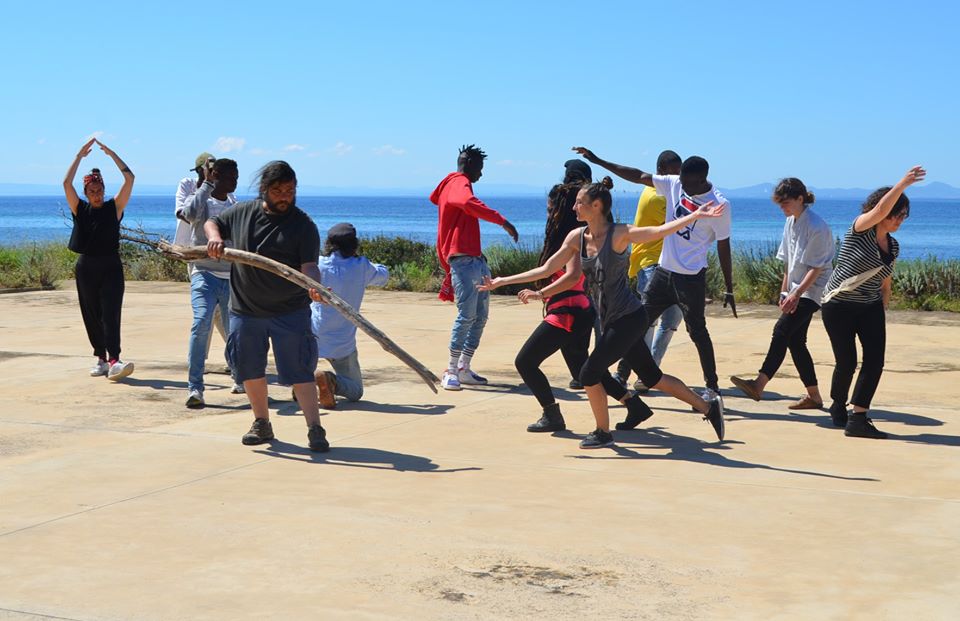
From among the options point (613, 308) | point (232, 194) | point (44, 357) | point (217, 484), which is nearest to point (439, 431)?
point (613, 308)

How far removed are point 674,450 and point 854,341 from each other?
1.61m

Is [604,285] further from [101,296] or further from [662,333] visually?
[101,296]

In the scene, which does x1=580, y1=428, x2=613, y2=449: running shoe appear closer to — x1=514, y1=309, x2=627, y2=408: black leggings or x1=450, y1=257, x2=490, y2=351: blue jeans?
x1=514, y1=309, x2=627, y2=408: black leggings

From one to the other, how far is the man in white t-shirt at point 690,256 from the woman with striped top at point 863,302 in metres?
0.93

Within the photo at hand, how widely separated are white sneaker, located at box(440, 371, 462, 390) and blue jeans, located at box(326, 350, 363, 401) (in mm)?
936

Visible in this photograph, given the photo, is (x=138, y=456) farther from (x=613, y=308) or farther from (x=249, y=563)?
(x=613, y=308)

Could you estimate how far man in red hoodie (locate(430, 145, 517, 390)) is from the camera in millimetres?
10305

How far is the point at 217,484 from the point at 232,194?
3.70m

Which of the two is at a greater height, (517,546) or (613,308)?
(613,308)

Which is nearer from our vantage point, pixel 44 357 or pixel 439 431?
pixel 439 431

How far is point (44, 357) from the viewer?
11.9 meters

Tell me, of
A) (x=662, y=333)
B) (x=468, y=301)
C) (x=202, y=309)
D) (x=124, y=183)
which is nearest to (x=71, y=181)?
(x=124, y=183)

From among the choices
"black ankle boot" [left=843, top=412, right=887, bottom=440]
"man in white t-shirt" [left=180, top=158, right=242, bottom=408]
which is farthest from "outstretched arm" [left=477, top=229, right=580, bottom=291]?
"man in white t-shirt" [left=180, top=158, right=242, bottom=408]

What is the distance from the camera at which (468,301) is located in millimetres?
10445
